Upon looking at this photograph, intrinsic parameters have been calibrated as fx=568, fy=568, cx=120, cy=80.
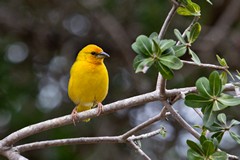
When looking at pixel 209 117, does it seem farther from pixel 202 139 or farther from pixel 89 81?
pixel 89 81

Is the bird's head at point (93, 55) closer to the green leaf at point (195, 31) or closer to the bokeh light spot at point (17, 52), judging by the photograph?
the green leaf at point (195, 31)

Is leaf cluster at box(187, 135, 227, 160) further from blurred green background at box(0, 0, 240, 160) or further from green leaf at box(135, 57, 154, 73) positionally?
blurred green background at box(0, 0, 240, 160)

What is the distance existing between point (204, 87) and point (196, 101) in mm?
75

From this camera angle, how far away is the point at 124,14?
724cm

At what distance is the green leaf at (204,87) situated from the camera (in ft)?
8.45

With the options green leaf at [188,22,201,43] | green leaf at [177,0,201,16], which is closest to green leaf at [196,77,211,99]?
green leaf at [188,22,201,43]

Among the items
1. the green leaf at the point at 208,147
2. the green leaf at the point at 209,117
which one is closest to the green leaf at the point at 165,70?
the green leaf at the point at 209,117

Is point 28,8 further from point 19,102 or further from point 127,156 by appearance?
point 127,156

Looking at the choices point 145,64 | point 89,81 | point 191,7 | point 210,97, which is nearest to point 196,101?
point 210,97

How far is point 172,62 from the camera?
8.56 feet

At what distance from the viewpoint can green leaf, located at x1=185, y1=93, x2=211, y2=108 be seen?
8.51 ft

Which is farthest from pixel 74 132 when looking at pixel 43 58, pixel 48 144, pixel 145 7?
pixel 48 144

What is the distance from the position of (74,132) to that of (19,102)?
0.75 meters

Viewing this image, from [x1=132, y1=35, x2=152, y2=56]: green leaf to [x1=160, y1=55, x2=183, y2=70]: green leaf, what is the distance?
3.0 inches
